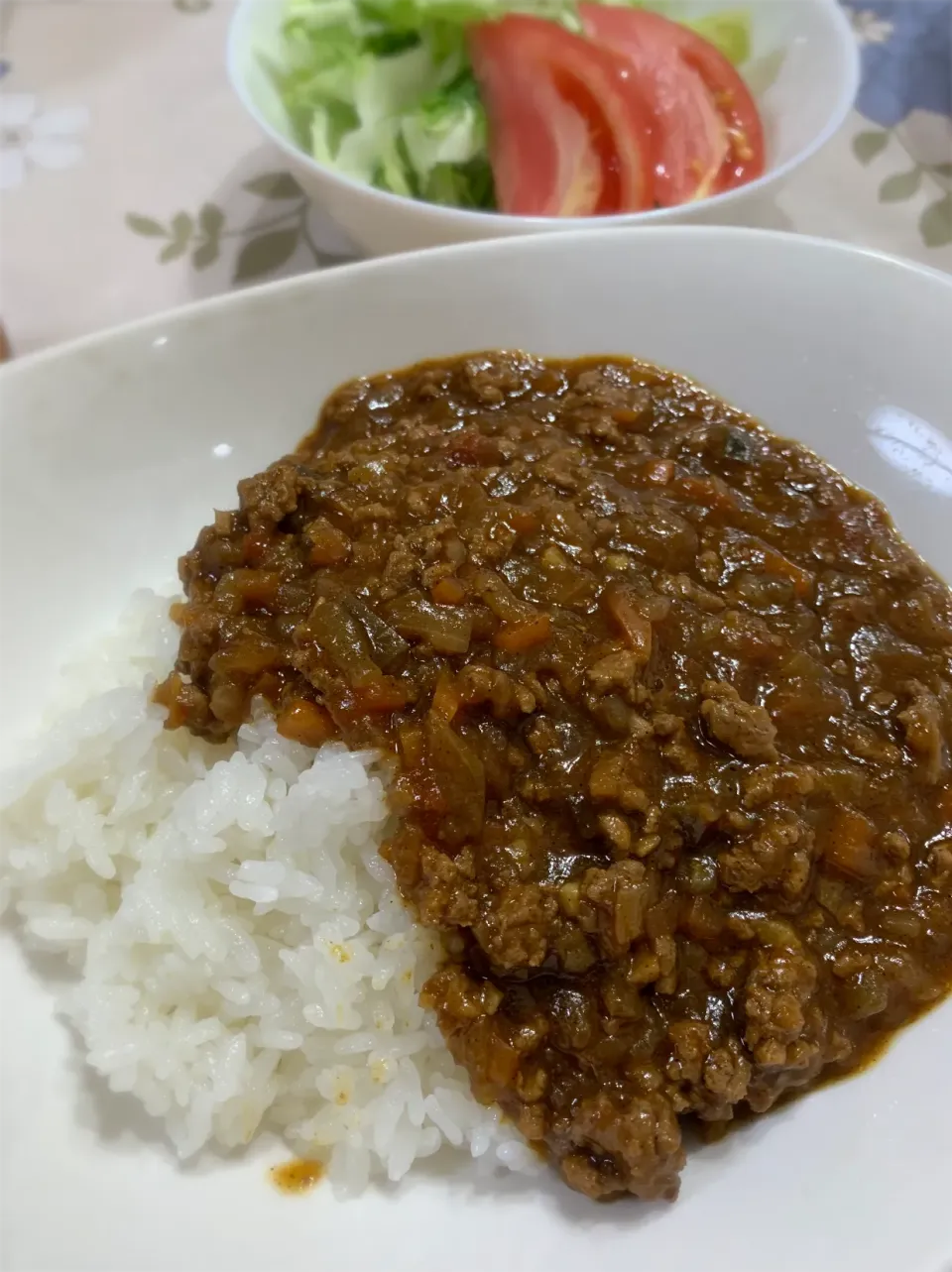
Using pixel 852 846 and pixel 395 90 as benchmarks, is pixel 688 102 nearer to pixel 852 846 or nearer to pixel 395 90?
pixel 395 90

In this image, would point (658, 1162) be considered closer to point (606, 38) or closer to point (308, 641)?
point (308, 641)

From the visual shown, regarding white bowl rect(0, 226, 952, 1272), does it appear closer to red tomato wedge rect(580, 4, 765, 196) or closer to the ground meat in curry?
the ground meat in curry

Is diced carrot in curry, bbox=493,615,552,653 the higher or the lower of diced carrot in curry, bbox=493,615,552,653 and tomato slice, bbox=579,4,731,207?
the lower

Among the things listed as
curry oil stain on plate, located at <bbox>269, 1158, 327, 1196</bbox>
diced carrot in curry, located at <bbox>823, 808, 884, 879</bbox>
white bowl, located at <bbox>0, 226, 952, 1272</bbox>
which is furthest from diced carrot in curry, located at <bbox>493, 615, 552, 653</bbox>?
curry oil stain on plate, located at <bbox>269, 1158, 327, 1196</bbox>

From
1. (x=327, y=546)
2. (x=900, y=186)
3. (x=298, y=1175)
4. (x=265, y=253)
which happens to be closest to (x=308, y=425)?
(x=327, y=546)

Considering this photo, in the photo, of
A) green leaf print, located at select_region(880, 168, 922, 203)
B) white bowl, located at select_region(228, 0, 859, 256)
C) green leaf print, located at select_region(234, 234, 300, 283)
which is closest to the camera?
white bowl, located at select_region(228, 0, 859, 256)
